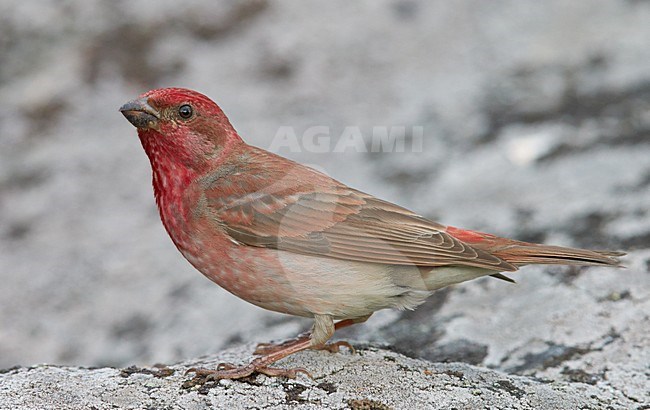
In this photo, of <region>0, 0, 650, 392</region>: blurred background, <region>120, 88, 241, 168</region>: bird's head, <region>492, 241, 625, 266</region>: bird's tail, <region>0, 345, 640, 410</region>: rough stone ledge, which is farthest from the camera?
<region>0, 0, 650, 392</region>: blurred background

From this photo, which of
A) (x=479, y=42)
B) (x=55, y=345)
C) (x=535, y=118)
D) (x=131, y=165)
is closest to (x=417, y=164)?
(x=535, y=118)

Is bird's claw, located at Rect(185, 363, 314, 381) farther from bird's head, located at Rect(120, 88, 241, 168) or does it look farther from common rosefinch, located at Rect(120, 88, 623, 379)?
bird's head, located at Rect(120, 88, 241, 168)

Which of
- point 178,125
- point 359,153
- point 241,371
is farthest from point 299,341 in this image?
point 359,153

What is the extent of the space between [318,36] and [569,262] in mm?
4174

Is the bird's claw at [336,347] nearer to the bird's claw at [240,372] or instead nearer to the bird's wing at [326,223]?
the bird's claw at [240,372]

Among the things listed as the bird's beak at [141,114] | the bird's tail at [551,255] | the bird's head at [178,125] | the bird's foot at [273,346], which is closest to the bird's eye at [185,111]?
the bird's head at [178,125]

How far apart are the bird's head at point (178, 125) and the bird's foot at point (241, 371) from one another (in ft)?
→ 3.93

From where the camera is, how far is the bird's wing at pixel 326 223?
4570mm

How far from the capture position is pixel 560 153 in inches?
271

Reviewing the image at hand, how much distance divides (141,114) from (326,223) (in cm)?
113

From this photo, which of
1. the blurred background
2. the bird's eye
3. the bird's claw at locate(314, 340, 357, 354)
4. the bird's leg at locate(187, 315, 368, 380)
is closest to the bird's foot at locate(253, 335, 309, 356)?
the bird's leg at locate(187, 315, 368, 380)

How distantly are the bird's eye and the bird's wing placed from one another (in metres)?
0.38

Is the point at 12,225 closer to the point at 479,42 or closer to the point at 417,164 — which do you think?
the point at 417,164

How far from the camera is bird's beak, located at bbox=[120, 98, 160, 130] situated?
467 centimetres
